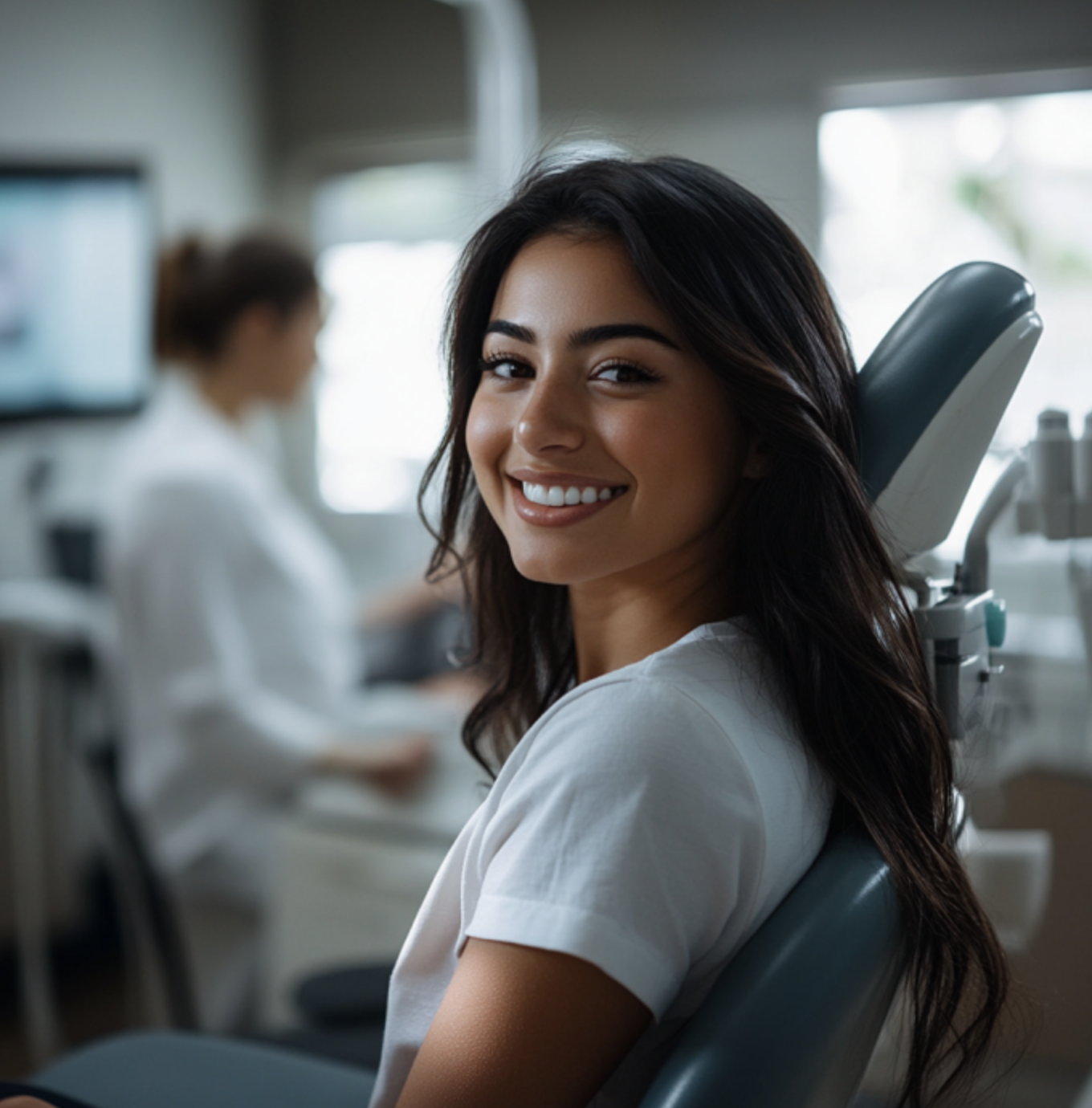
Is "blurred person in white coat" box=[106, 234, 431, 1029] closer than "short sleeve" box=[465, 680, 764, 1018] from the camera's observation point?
No

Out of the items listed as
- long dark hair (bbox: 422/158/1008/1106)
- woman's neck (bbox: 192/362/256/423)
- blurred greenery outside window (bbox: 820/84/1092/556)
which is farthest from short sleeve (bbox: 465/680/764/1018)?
blurred greenery outside window (bbox: 820/84/1092/556)

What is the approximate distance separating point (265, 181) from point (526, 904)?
360cm

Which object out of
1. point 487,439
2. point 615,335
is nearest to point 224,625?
point 487,439

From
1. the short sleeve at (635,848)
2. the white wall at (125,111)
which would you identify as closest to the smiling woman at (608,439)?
the short sleeve at (635,848)

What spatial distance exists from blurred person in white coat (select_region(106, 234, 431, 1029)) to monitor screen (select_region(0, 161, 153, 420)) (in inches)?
34.2

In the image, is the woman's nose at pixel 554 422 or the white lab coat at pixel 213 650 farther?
the white lab coat at pixel 213 650

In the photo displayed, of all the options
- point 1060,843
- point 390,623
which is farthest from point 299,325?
point 1060,843

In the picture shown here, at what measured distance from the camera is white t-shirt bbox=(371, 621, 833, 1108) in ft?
1.95

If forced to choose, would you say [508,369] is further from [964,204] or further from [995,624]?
[964,204]

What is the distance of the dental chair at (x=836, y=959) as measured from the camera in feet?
1.96

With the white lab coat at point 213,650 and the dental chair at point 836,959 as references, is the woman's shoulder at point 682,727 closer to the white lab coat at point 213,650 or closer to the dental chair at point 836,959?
the dental chair at point 836,959

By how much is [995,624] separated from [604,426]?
0.31m

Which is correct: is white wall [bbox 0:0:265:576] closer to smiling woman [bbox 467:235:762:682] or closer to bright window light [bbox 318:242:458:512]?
bright window light [bbox 318:242:458:512]

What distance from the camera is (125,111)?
10.5ft
